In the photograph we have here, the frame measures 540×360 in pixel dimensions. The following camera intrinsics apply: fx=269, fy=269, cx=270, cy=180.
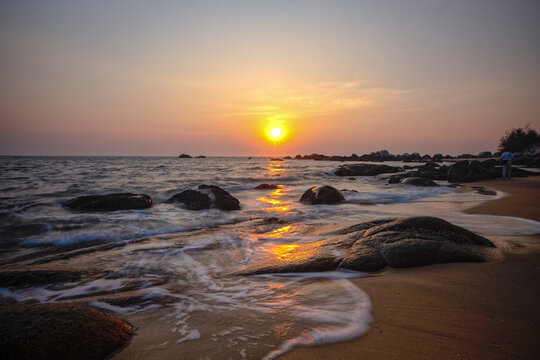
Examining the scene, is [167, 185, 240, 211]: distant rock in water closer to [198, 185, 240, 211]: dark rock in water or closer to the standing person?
[198, 185, 240, 211]: dark rock in water

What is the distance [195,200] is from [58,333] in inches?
259

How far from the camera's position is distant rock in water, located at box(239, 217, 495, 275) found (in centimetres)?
310

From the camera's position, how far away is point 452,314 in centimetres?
202

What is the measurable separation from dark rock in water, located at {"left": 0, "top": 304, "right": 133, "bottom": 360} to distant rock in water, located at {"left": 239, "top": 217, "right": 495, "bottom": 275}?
1.61 meters

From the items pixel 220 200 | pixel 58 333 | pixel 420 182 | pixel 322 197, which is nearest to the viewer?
pixel 58 333

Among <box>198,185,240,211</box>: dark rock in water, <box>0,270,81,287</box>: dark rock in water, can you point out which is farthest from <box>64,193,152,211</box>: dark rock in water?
<box>0,270,81,287</box>: dark rock in water

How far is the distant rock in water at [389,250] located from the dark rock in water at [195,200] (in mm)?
4484

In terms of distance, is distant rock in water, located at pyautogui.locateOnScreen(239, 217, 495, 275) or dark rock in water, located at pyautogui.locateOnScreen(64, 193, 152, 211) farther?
dark rock in water, located at pyautogui.locateOnScreen(64, 193, 152, 211)

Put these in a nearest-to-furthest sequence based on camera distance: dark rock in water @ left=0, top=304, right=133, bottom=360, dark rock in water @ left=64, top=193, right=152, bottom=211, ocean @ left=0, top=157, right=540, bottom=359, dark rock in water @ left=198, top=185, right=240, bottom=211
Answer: dark rock in water @ left=0, top=304, right=133, bottom=360 < ocean @ left=0, top=157, right=540, bottom=359 < dark rock in water @ left=64, top=193, right=152, bottom=211 < dark rock in water @ left=198, top=185, right=240, bottom=211

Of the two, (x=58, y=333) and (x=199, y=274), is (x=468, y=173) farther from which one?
(x=58, y=333)

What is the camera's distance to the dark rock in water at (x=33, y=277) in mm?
2926

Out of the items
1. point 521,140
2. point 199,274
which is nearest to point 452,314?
point 199,274

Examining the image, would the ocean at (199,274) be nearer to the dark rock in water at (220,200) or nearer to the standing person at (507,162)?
the dark rock in water at (220,200)

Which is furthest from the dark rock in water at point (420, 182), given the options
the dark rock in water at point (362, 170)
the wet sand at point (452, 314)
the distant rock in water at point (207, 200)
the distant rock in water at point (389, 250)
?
the wet sand at point (452, 314)
